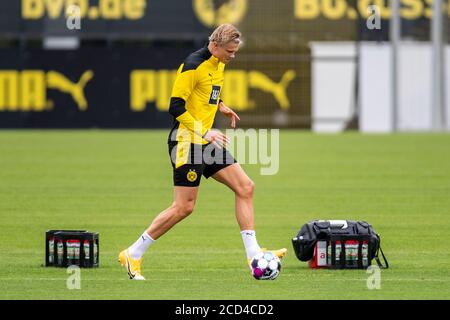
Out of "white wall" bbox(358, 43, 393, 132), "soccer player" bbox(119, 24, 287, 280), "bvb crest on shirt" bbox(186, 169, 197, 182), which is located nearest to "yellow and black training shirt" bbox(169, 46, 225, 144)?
"soccer player" bbox(119, 24, 287, 280)

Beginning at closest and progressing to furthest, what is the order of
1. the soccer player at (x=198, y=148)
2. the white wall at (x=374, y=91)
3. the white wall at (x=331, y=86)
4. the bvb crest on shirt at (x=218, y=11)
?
1. the soccer player at (x=198, y=148)
2. the bvb crest on shirt at (x=218, y=11)
3. the white wall at (x=331, y=86)
4. the white wall at (x=374, y=91)

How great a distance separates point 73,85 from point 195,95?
2885cm

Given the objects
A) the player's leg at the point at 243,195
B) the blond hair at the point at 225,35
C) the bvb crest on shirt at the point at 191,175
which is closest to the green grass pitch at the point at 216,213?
the player's leg at the point at 243,195

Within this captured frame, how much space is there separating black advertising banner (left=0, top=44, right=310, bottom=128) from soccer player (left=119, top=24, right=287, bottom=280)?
2801 cm

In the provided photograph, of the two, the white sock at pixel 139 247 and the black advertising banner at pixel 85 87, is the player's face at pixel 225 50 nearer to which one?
the white sock at pixel 139 247

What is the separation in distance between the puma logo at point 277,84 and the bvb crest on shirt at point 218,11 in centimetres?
177

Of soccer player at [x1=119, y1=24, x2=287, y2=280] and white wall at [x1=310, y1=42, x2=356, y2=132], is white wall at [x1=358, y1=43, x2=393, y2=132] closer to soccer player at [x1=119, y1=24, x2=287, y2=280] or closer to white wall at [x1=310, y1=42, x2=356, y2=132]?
white wall at [x1=310, y1=42, x2=356, y2=132]

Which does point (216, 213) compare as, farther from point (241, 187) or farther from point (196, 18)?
point (196, 18)

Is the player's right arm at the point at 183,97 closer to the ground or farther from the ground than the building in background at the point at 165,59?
closer to the ground

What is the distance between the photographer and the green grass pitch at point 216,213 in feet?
36.0

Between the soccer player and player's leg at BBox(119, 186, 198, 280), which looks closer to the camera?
the soccer player

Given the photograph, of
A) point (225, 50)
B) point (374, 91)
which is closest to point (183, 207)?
point (225, 50)

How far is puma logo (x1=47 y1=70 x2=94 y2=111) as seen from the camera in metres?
39.8

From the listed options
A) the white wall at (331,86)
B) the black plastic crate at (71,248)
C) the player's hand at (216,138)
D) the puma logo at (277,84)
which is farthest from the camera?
the white wall at (331,86)
